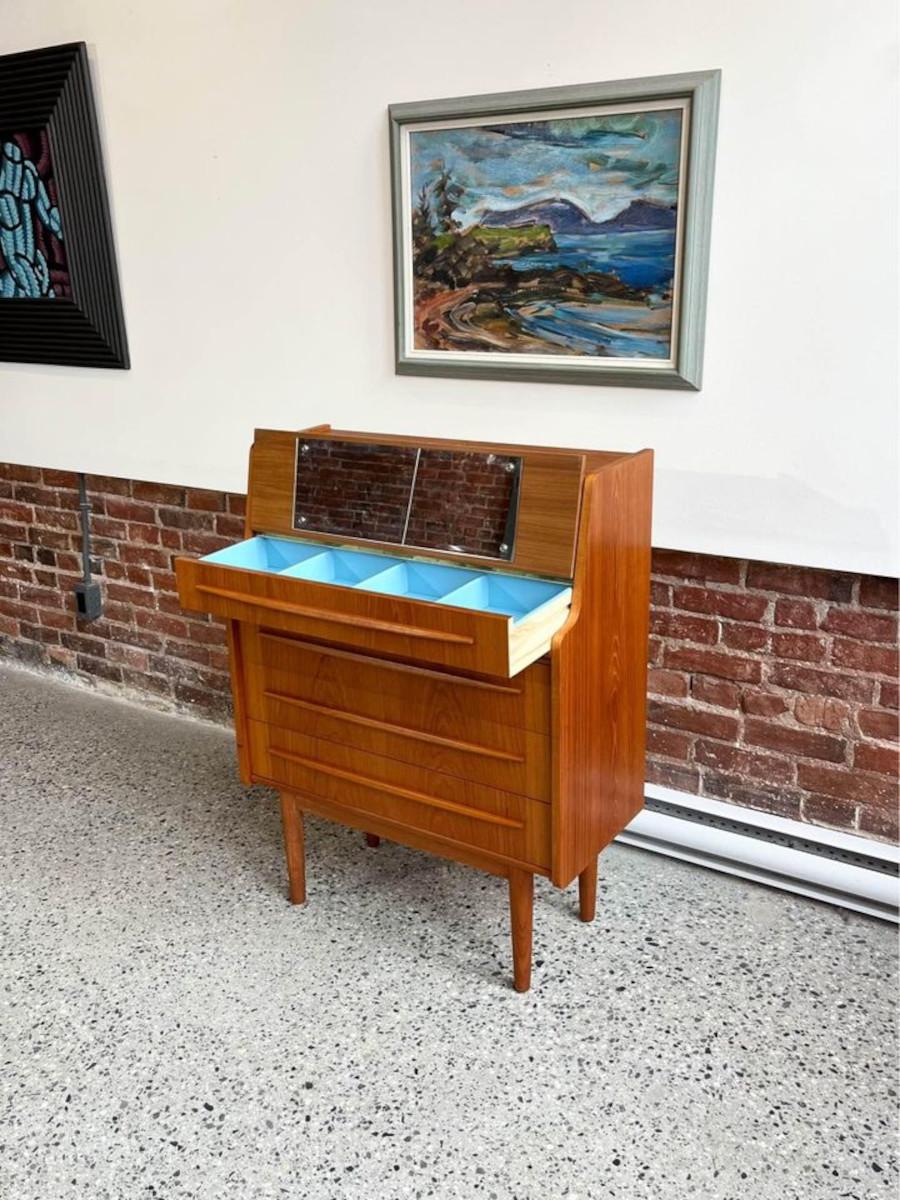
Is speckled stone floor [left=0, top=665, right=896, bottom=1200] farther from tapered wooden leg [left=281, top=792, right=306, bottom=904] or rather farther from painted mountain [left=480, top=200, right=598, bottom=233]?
painted mountain [left=480, top=200, right=598, bottom=233]

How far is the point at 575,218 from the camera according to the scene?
88.8 inches

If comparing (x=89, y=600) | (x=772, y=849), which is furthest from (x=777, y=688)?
(x=89, y=600)

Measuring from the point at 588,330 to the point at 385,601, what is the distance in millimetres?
858

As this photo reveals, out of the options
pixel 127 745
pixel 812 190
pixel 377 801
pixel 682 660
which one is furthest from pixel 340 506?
pixel 127 745

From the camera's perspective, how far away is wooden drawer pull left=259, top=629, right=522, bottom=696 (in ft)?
6.30

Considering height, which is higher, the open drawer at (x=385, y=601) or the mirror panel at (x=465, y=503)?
the mirror panel at (x=465, y=503)

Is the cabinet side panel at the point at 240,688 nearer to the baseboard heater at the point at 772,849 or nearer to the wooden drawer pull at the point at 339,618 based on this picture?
the wooden drawer pull at the point at 339,618

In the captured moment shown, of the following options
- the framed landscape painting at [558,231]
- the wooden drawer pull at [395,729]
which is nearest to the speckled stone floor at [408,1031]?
the wooden drawer pull at [395,729]

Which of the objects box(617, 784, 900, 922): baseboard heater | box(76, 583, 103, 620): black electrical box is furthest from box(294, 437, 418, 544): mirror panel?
box(76, 583, 103, 620): black electrical box

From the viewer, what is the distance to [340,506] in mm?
2139

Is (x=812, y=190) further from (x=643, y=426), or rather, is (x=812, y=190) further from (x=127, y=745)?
(x=127, y=745)

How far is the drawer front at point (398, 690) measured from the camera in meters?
1.91

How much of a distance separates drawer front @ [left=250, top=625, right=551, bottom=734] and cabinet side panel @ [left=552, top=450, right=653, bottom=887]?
0.25ft

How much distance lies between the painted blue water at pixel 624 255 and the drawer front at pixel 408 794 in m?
1.11
